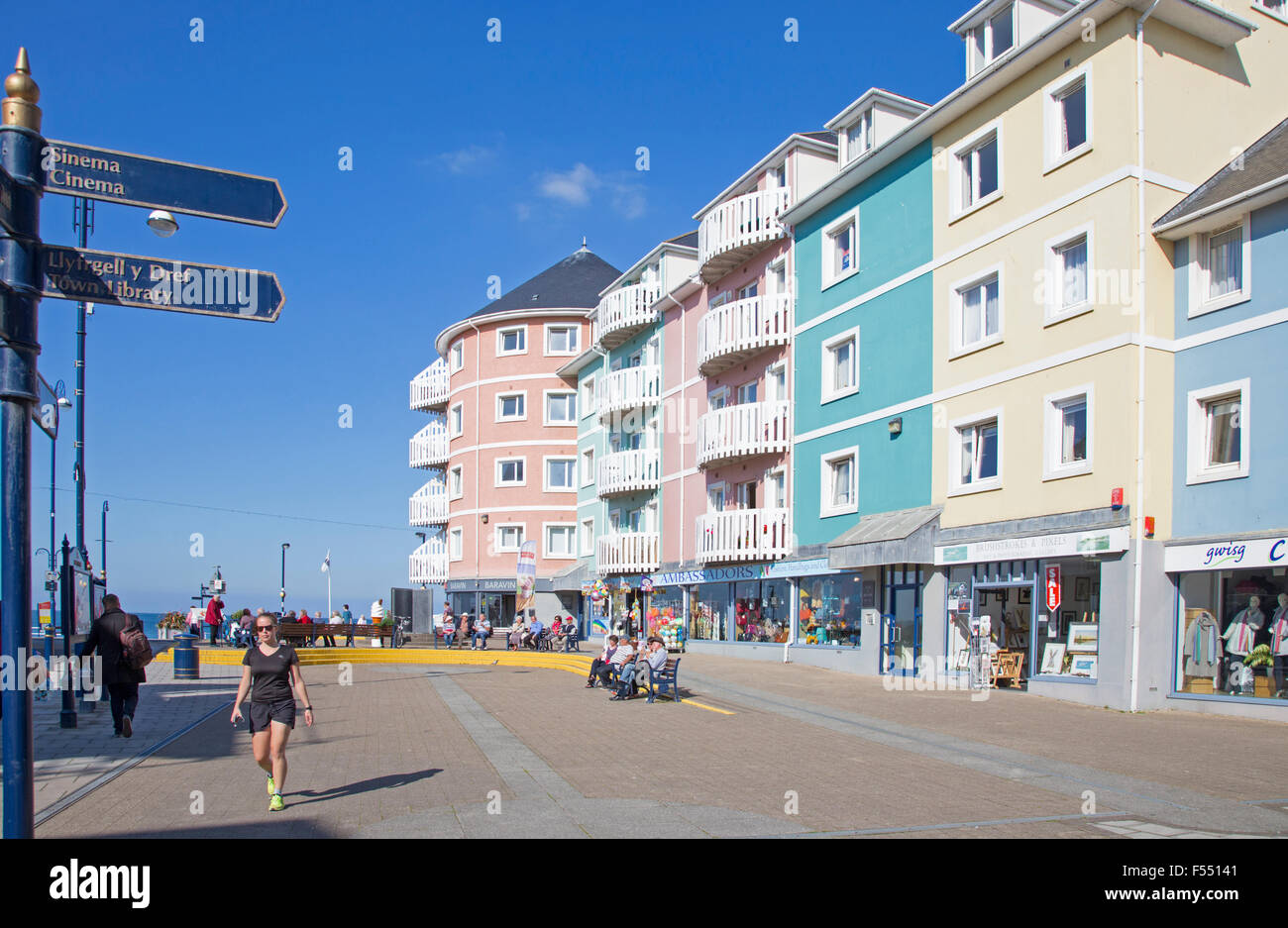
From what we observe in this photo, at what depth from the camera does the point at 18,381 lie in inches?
197

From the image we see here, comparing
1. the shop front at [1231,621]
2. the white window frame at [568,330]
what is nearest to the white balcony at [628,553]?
the white window frame at [568,330]

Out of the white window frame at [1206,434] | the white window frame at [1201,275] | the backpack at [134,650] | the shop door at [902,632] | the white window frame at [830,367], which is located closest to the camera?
the backpack at [134,650]

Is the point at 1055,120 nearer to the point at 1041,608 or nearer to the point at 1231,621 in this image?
the point at 1041,608

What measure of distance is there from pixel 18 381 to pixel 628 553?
32.4m

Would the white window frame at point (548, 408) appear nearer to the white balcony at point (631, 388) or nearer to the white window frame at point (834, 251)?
the white balcony at point (631, 388)

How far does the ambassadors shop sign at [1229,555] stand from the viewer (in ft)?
50.1

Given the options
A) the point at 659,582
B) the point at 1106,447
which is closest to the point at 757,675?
the point at 1106,447

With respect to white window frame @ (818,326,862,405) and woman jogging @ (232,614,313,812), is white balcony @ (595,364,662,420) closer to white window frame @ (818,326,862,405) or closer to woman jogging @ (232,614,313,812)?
white window frame @ (818,326,862,405)

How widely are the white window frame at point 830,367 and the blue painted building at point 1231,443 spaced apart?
8.53 meters

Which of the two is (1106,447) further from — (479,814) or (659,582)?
(659,582)

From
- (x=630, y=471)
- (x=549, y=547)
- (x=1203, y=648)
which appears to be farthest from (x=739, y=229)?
(x=549, y=547)

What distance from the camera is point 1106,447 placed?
1734 cm
